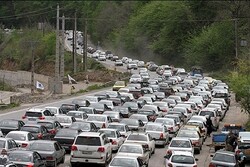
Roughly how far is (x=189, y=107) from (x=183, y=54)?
242 feet

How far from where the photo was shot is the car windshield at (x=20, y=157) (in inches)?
870

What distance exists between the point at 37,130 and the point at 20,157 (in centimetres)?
788

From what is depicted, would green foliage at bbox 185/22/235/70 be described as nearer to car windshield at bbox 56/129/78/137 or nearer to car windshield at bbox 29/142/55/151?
car windshield at bbox 56/129/78/137

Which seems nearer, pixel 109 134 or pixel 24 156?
pixel 24 156

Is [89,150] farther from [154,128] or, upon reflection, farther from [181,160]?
[154,128]

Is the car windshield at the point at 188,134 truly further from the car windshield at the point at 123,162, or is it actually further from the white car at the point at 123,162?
the car windshield at the point at 123,162

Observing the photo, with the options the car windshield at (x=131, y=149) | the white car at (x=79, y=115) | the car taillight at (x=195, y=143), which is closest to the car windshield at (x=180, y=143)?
the car windshield at (x=131, y=149)

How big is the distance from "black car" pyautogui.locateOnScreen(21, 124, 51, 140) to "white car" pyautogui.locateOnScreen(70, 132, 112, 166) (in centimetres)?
410

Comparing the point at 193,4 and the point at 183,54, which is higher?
the point at 193,4

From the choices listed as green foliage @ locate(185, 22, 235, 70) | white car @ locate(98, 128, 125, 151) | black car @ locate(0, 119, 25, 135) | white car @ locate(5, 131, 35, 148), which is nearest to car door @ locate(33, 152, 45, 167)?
white car @ locate(5, 131, 35, 148)

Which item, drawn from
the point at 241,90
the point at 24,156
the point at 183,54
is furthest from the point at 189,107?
the point at 183,54

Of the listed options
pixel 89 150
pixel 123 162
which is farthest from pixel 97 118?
pixel 123 162

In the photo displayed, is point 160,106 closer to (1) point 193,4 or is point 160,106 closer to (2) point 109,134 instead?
(2) point 109,134

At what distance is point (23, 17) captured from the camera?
638 feet
